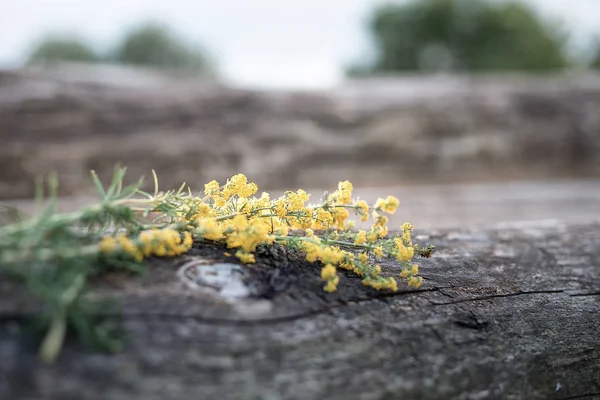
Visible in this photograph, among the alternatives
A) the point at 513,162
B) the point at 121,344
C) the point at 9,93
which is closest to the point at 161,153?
the point at 9,93

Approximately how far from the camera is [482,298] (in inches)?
49.8

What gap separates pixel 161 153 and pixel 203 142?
384mm

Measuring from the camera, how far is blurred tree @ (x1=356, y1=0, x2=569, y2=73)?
20156 millimetres

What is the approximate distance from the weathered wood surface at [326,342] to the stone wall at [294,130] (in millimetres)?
3644

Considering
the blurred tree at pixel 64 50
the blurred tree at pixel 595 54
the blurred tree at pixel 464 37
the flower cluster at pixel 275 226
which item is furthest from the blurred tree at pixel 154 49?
the flower cluster at pixel 275 226

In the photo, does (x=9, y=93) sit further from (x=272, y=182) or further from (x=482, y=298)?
(x=482, y=298)

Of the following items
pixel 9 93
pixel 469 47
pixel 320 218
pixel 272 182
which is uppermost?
pixel 469 47

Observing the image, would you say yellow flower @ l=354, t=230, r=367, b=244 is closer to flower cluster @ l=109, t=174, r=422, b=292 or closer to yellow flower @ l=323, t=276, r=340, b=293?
flower cluster @ l=109, t=174, r=422, b=292

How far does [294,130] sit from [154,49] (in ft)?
64.7

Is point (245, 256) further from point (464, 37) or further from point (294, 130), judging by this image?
point (464, 37)

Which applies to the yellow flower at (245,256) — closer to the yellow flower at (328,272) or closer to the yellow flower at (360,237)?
the yellow flower at (328,272)

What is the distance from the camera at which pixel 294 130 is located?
195 inches

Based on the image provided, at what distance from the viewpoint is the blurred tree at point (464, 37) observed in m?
20.2

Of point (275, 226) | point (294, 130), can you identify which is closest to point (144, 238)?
point (275, 226)
